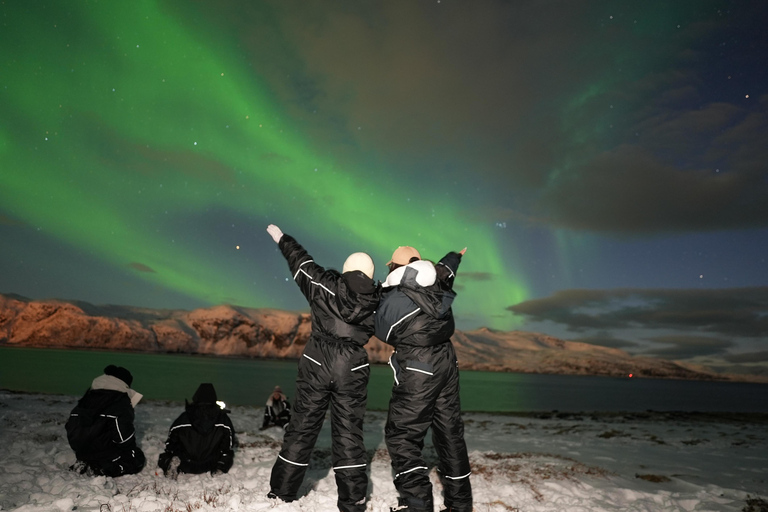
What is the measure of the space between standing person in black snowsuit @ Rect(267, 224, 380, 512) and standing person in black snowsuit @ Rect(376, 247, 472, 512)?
1.15 ft

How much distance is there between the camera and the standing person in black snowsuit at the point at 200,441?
6.54m

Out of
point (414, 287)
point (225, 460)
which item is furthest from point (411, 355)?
point (225, 460)

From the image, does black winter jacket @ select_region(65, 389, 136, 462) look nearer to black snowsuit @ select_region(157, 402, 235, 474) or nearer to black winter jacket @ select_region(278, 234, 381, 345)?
black snowsuit @ select_region(157, 402, 235, 474)

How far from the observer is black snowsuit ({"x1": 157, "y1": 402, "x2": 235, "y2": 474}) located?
655 cm

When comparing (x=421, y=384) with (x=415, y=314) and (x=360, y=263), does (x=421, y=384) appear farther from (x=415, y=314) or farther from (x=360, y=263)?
(x=360, y=263)

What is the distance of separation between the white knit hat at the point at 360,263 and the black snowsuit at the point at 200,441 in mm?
3121

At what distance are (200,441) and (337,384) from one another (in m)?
2.72

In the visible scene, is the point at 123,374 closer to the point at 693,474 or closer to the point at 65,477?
the point at 65,477

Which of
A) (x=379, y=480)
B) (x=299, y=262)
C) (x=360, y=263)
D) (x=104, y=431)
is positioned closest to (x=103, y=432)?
(x=104, y=431)

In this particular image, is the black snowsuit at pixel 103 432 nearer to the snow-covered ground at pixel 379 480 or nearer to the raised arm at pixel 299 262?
the snow-covered ground at pixel 379 480

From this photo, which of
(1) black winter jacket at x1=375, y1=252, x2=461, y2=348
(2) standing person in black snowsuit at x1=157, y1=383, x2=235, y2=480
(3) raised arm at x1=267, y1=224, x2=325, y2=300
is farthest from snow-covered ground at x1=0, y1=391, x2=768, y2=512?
(3) raised arm at x1=267, y1=224, x2=325, y2=300

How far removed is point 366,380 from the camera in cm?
538

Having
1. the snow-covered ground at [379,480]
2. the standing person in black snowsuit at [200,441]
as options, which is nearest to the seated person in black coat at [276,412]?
the snow-covered ground at [379,480]

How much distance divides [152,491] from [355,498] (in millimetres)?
2552
